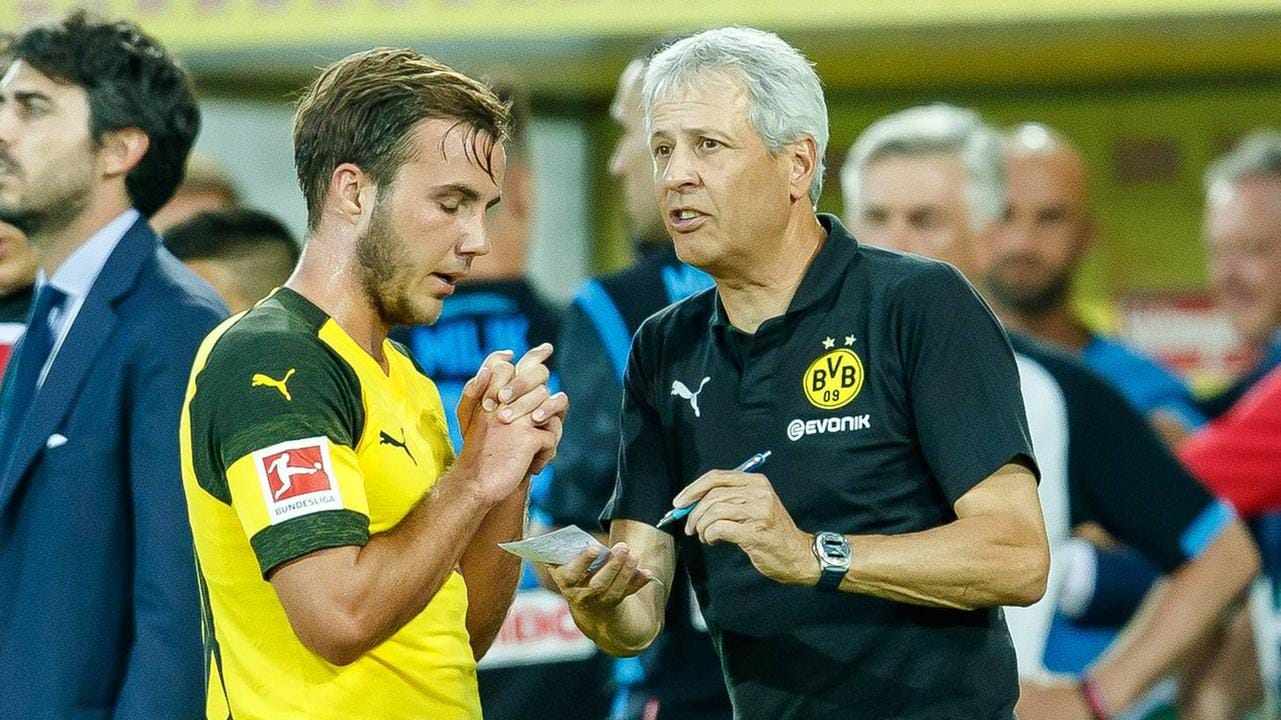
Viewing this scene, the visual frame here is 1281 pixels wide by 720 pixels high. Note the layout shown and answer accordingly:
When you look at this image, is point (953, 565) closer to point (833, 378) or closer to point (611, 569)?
point (833, 378)

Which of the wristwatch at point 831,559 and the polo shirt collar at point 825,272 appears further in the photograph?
the polo shirt collar at point 825,272

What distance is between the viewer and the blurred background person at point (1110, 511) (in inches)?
176

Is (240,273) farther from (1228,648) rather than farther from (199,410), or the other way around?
(1228,648)

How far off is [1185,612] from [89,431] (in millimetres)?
2623

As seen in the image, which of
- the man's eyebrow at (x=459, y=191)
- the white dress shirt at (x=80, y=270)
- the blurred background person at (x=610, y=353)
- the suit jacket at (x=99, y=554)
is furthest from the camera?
the blurred background person at (x=610, y=353)

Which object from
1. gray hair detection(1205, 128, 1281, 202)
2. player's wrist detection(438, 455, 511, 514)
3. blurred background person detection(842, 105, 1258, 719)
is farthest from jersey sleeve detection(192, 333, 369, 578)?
gray hair detection(1205, 128, 1281, 202)

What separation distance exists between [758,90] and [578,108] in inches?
251

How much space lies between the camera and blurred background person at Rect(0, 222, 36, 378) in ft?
14.6

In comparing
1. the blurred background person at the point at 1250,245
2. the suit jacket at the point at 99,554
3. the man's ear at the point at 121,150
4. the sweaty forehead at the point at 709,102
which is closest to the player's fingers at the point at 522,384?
the sweaty forehead at the point at 709,102

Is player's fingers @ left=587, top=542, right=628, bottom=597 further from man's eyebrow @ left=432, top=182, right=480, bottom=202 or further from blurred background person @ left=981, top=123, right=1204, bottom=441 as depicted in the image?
blurred background person @ left=981, top=123, right=1204, bottom=441

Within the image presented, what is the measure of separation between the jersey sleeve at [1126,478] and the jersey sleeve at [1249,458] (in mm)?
840

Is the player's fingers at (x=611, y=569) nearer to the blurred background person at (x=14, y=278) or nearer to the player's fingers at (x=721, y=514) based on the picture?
the player's fingers at (x=721, y=514)

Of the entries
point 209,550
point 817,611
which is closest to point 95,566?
point 209,550

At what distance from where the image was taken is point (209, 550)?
2869 mm
